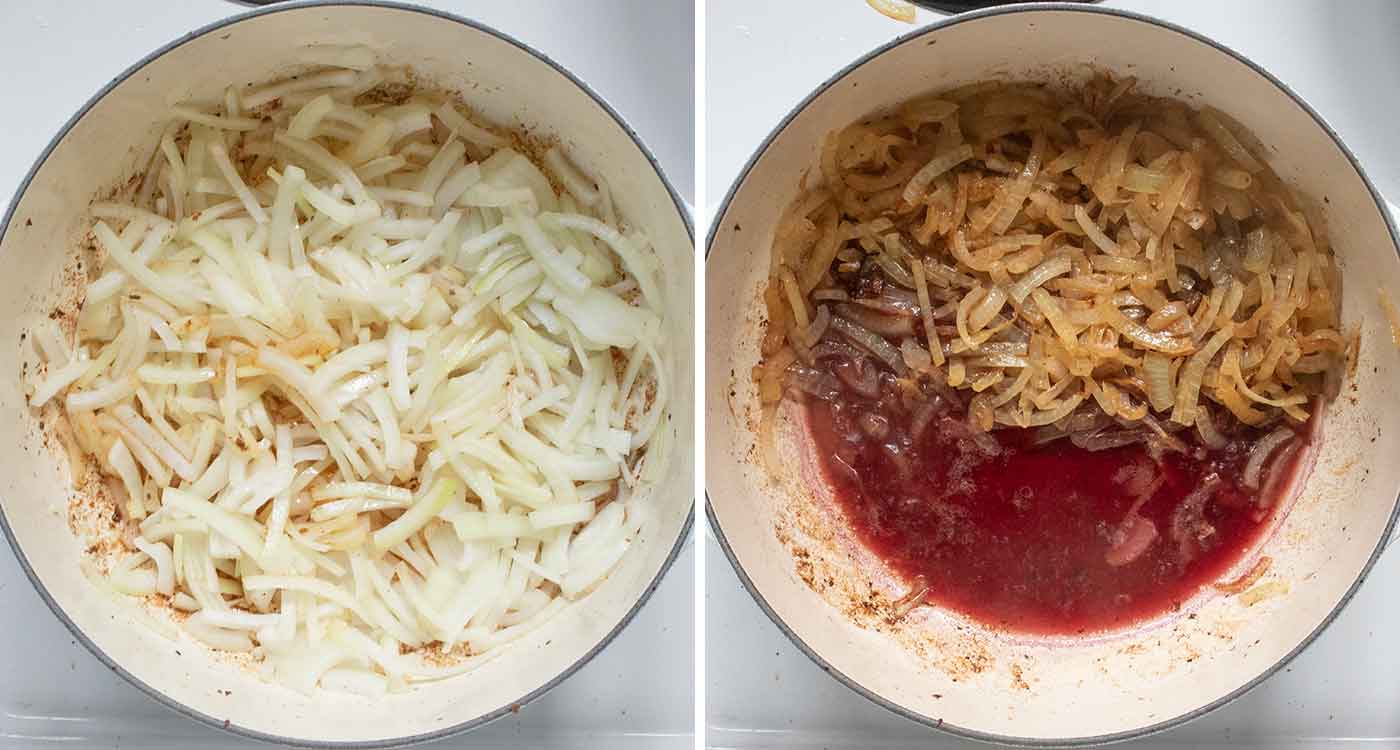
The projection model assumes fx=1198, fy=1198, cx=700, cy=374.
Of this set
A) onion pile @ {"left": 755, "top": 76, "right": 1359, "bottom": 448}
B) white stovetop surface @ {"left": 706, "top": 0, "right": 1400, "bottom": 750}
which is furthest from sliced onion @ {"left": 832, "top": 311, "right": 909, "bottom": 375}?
white stovetop surface @ {"left": 706, "top": 0, "right": 1400, "bottom": 750}

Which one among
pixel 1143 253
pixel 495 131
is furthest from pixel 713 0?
pixel 1143 253

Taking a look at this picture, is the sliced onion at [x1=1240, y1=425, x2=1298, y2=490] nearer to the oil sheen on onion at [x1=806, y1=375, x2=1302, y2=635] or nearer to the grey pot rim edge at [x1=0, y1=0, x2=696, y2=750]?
the oil sheen on onion at [x1=806, y1=375, x2=1302, y2=635]

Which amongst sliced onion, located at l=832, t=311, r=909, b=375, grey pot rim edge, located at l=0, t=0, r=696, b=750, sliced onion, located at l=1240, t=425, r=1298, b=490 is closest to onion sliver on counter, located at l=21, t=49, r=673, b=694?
grey pot rim edge, located at l=0, t=0, r=696, b=750

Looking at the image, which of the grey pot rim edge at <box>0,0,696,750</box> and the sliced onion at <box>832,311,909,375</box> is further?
the sliced onion at <box>832,311,909,375</box>

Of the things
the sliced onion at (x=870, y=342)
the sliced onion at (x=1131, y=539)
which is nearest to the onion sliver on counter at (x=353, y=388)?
the sliced onion at (x=870, y=342)

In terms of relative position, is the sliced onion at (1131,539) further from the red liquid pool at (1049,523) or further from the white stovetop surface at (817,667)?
the white stovetop surface at (817,667)

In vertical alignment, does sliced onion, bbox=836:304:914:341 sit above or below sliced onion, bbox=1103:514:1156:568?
above
